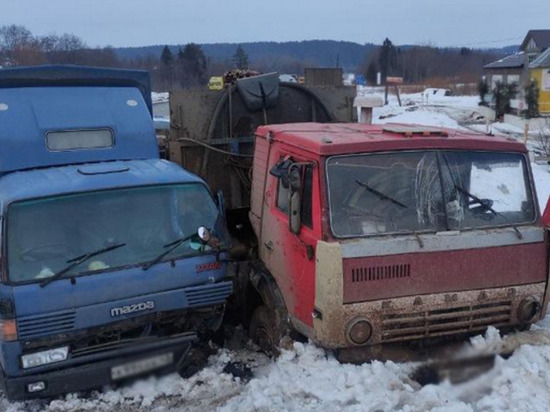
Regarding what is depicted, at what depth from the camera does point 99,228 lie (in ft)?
18.0

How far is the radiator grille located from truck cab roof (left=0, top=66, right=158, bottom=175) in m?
3.12

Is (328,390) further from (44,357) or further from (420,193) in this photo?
(44,357)

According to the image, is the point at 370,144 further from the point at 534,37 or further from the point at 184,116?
the point at 534,37

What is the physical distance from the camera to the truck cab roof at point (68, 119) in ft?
21.8

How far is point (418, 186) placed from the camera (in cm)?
532

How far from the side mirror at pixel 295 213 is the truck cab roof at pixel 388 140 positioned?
0.41 m

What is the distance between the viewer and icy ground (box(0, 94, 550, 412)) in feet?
15.3

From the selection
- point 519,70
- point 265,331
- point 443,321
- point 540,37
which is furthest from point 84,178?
point 540,37

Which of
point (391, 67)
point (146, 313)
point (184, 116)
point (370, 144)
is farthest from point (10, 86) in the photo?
point (391, 67)

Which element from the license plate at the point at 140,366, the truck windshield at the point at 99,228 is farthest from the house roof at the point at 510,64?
the license plate at the point at 140,366

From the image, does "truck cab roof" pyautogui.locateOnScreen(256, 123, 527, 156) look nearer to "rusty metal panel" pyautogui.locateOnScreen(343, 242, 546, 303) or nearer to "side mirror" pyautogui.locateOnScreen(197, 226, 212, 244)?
"rusty metal panel" pyautogui.locateOnScreen(343, 242, 546, 303)

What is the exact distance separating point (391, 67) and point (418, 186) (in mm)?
100519

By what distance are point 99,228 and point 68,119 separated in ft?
6.61

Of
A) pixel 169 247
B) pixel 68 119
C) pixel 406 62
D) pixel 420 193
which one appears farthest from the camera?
pixel 406 62
